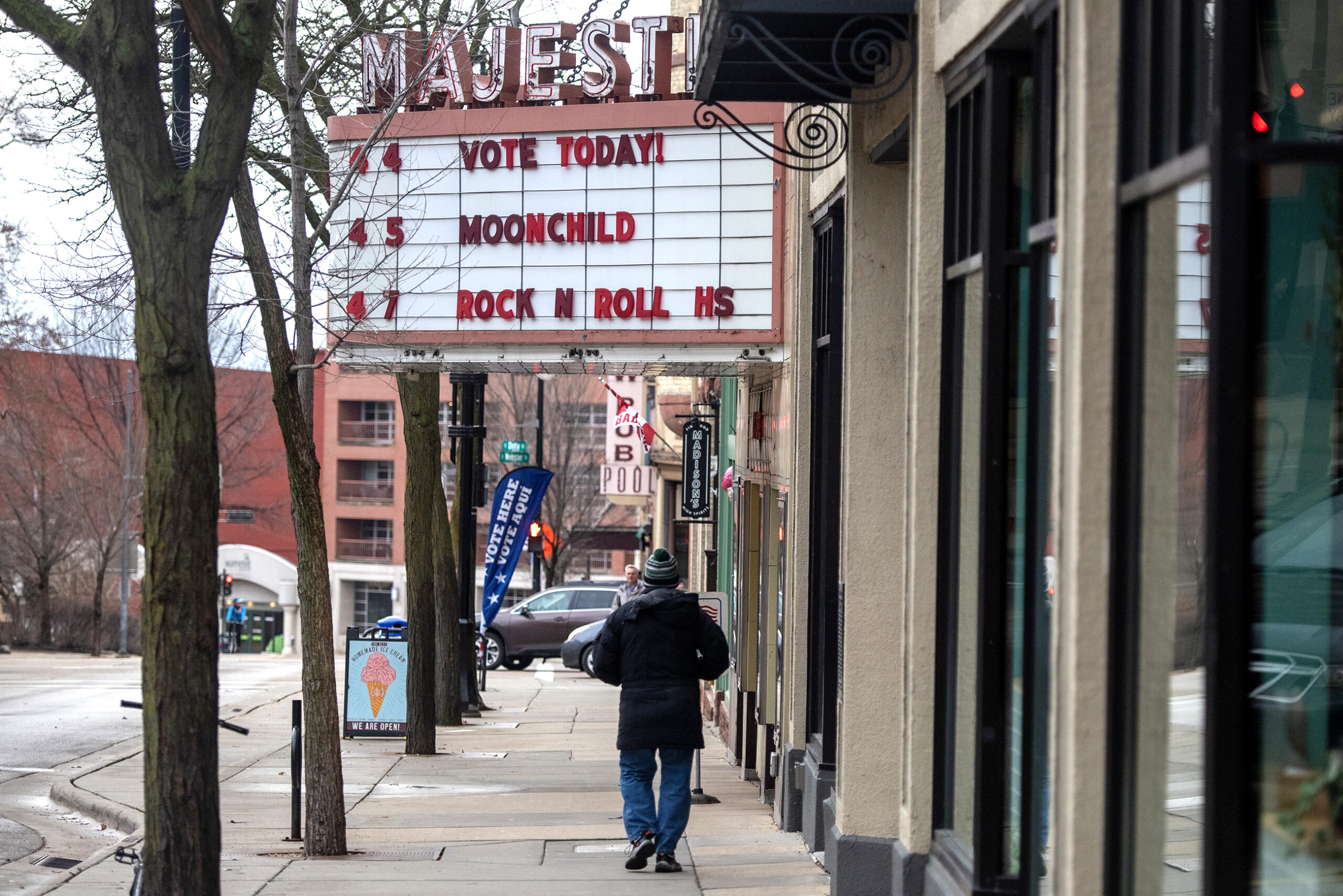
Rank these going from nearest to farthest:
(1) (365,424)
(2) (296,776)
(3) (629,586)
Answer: (2) (296,776) → (3) (629,586) → (1) (365,424)

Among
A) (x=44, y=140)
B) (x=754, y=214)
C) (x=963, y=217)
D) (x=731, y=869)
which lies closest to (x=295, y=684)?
(x=44, y=140)

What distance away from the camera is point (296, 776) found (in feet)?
32.0

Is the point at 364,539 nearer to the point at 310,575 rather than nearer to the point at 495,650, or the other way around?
the point at 495,650

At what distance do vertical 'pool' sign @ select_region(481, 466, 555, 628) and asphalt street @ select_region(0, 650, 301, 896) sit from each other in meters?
3.97

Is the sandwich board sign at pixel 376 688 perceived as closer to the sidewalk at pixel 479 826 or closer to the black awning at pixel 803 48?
the sidewalk at pixel 479 826

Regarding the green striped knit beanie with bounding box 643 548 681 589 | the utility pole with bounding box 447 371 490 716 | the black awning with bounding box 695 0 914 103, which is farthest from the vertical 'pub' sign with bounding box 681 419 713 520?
the black awning with bounding box 695 0 914 103

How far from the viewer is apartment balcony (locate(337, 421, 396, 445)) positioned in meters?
62.4

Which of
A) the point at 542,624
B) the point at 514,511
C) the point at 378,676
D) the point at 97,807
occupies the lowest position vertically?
the point at 542,624

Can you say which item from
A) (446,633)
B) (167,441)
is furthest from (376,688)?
(167,441)

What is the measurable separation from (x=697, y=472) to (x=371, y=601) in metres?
48.6

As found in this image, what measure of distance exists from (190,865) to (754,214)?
303 inches

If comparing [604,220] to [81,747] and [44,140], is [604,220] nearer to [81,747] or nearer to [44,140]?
[44,140]

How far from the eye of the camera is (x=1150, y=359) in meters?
4.07

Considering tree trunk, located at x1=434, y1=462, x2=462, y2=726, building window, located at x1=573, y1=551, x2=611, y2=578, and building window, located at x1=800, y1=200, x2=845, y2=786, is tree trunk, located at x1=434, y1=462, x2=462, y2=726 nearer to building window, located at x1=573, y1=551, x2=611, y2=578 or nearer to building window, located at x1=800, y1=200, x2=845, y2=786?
building window, located at x1=800, y1=200, x2=845, y2=786
